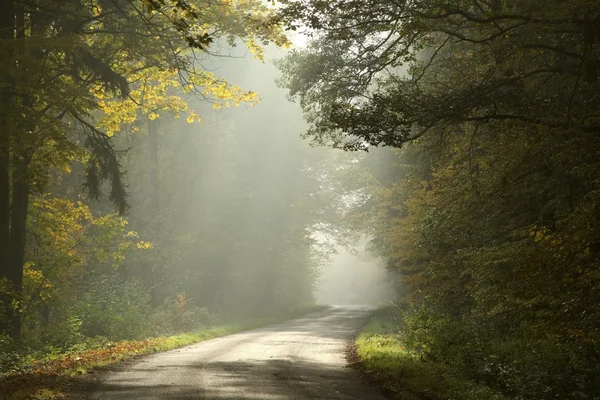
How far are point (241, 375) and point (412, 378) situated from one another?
3646 mm

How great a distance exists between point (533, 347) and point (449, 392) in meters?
2.54

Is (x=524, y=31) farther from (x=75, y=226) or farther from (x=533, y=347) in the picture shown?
(x=75, y=226)

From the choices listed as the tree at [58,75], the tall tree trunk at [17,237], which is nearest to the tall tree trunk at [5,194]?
the tree at [58,75]

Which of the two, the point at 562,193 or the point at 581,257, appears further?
the point at 562,193

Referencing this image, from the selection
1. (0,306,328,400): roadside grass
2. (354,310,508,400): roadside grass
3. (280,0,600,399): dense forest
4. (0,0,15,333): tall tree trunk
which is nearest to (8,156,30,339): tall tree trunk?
(0,0,15,333): tall tree trunk

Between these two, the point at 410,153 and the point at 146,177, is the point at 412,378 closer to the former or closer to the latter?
the point at 410,153

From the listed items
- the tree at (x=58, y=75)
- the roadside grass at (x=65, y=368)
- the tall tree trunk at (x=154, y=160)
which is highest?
the tall tree trunk at (x=154, y=160)

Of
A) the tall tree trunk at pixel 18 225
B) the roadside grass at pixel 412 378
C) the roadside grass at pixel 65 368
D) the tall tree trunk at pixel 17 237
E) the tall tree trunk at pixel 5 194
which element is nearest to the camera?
the roadside grass at pixel 65 368

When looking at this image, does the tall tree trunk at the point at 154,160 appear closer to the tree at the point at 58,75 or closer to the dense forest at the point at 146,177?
the dense forest at the point at 146,177

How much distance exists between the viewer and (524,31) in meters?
13.2

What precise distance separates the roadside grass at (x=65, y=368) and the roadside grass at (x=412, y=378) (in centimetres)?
600

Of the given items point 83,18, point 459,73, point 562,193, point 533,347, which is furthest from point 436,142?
point 83,18

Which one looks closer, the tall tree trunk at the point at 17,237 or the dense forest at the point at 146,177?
the dense forest at the point at 146,177

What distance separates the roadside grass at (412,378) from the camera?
10531 mm
